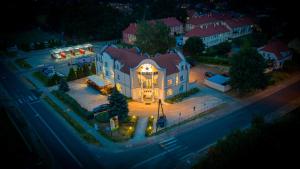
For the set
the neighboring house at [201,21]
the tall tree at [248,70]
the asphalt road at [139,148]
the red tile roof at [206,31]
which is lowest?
the asphalt road at [139,148]

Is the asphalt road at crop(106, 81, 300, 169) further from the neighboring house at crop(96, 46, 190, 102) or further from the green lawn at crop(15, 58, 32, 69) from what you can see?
the green lawn at crop(15, 58, 32, 69)

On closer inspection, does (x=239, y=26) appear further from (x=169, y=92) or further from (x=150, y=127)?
(x=150, y=127)

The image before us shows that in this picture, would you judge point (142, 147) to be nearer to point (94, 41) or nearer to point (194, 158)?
point (194, 158)

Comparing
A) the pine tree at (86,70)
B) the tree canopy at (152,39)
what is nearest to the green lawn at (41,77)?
the pine tree at (86,70)

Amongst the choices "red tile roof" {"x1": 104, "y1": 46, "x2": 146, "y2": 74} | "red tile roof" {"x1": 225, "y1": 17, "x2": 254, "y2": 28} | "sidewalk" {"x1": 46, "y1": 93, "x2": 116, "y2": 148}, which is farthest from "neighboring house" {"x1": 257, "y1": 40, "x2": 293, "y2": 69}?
"sidewalk" {"x1": 46, "y1": 93, "x2": 116, "y2": 148}

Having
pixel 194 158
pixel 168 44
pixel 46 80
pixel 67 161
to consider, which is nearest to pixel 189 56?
pixel 168 44

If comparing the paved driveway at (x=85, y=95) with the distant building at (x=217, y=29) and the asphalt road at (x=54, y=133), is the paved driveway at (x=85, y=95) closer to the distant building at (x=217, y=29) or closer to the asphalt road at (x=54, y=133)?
the asphalt road at (x=54, y=133)
